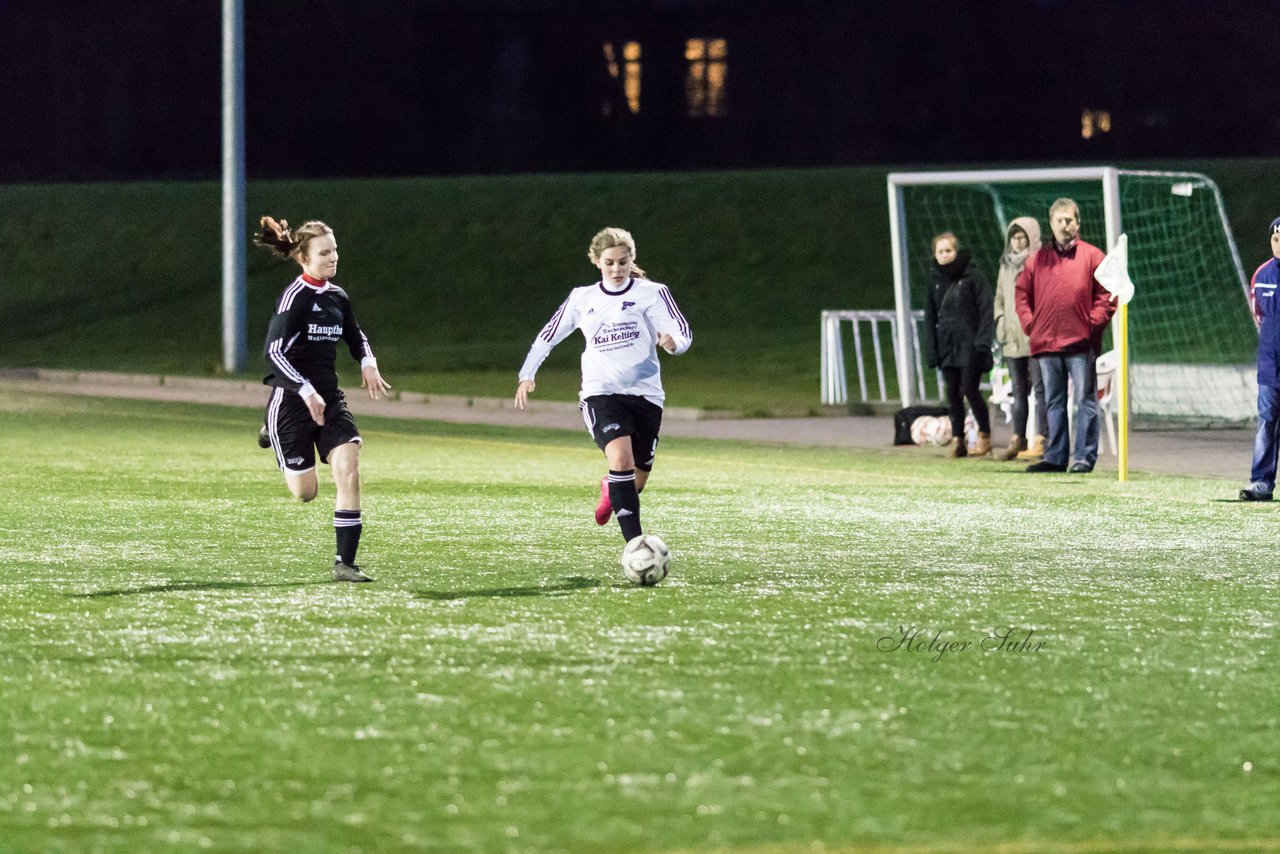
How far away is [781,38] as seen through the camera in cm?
4991

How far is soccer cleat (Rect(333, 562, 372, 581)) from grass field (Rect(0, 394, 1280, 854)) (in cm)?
8

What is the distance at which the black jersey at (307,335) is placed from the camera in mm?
9508

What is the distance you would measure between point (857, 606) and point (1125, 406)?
253 inches

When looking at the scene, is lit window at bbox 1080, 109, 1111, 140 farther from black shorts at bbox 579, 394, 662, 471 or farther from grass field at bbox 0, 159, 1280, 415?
black shorts at bbox 579, 394, 662, 471

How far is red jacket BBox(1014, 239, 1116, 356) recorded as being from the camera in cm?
1532

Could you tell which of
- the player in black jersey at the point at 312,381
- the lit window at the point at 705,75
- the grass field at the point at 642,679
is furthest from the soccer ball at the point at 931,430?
the lit window at the point at 705,75

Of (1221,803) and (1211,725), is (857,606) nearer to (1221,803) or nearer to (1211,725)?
(1211,725)

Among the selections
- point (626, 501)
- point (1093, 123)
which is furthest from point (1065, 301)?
point (1093, 123)

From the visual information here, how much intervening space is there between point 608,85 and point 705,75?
2.27 m

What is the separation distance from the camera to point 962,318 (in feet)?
54.2

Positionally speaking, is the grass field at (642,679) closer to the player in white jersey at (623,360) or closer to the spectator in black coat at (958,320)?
the player in white jersey at (623,360)

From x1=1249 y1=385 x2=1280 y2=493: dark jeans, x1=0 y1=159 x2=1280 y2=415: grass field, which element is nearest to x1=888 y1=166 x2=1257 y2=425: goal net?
x1=0 y1=159 x2=1280 y2=415: grass field

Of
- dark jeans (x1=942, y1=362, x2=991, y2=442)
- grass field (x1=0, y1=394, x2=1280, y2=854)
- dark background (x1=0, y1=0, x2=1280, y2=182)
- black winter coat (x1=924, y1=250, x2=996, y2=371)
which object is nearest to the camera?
grass field (x1=0, y1=394, x2=1280, y2=854)
